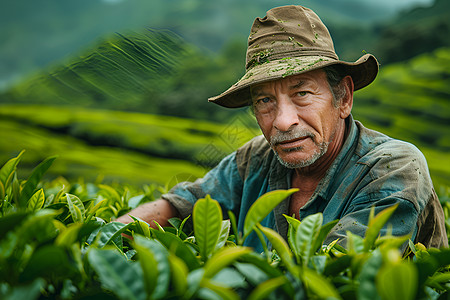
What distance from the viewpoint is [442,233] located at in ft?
4.80

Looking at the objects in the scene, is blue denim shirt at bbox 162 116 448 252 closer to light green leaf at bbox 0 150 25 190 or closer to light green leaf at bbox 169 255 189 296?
light green leaf at bbox 169 255 189 296

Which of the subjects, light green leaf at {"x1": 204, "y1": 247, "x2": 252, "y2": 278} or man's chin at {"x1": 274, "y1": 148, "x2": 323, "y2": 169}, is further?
man's chin at {"x1": 274, "y1": 148, "x2": 323, "y2": 169}

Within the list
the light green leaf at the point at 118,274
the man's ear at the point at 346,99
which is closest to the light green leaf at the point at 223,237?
the light green leaf at the point at 118,274

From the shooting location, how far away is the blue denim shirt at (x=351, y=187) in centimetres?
119

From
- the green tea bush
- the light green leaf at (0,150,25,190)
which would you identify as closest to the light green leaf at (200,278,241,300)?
the green tea bush

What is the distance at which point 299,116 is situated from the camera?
1524mm

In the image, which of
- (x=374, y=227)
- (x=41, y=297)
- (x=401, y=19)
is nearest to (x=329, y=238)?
(x=374, y=227)

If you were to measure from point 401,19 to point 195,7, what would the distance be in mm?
7300

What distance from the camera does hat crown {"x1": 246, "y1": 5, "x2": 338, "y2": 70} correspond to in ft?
5.05

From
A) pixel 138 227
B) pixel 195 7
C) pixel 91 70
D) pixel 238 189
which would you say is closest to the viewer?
pixel 138 227

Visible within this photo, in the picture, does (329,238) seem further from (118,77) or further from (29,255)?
(118,77)

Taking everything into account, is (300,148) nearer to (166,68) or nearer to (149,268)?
(166,68)

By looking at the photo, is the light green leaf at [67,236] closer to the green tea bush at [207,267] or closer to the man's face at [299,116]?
the green tea bush at [207,267]

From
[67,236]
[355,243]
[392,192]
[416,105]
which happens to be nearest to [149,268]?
[67,236]
